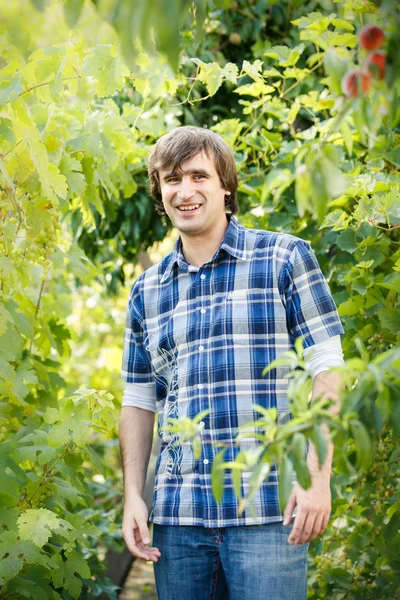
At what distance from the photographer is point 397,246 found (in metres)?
2.61

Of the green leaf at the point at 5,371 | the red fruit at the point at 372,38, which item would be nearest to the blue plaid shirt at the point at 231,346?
the green leaf at the point at 5,371

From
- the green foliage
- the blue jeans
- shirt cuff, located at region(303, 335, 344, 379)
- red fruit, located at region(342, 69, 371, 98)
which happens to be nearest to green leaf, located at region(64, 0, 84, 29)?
the green foliage

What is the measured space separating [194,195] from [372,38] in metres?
1.23

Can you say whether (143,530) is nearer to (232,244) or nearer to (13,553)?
(13,553)

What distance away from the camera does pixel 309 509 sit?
1.78 m

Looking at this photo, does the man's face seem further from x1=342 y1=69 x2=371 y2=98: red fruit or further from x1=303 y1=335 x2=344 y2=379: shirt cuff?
x1=342 y1=69 x2=371 y2=98: red fruit

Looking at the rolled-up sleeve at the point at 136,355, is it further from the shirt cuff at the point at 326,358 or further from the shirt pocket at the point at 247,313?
the shirt cuff at the point at 326,358

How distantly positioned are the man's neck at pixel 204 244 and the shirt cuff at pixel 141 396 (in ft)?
1.45

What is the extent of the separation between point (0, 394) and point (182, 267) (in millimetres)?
707

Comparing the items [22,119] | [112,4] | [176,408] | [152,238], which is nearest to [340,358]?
[176,408]

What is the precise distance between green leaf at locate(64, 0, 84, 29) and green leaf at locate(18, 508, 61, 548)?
56.0 inches

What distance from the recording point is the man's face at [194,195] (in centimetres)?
218

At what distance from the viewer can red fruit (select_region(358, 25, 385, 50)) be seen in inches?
38.2

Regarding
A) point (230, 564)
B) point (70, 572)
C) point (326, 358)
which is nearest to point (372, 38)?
point (326, 358)
